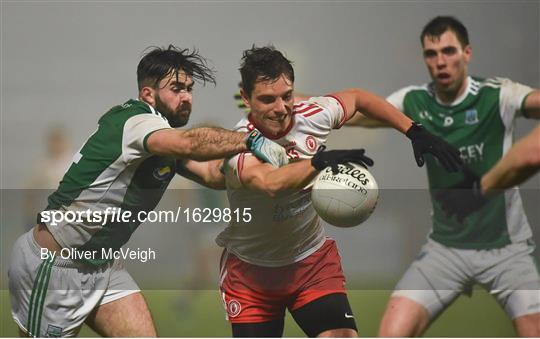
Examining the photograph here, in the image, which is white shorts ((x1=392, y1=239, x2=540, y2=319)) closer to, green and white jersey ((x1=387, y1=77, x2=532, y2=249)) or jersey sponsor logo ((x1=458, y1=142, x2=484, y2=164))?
green and white jersey ((x1=387, y1=77, x2=532, y2=249))

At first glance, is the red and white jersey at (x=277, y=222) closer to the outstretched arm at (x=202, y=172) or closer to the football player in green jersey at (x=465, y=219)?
the outstretched arm at (x=202, y=172)

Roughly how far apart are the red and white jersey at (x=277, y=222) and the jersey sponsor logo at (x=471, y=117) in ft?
4.09

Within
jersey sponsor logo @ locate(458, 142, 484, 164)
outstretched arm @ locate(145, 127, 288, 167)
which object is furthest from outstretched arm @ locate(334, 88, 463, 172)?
outstretched arm @ locate(145, 127, 288, 167)

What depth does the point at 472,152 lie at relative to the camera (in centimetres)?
602

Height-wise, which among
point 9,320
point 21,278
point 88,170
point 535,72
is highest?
point 535,72

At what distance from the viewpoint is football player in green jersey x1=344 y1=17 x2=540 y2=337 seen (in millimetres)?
5738

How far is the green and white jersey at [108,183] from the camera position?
5.31 metres

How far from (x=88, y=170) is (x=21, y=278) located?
70 centimetres

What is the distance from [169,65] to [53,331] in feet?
5.64

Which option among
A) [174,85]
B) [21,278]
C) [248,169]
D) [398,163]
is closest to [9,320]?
[21,278]

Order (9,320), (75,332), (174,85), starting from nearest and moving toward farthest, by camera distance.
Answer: (75,332)
(174,85)
(9,320)

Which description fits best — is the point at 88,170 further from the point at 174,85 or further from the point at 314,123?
the point at 314,123

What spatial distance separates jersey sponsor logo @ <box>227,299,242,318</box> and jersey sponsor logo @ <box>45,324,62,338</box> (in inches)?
36.6

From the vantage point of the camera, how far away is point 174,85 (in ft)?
18.9
